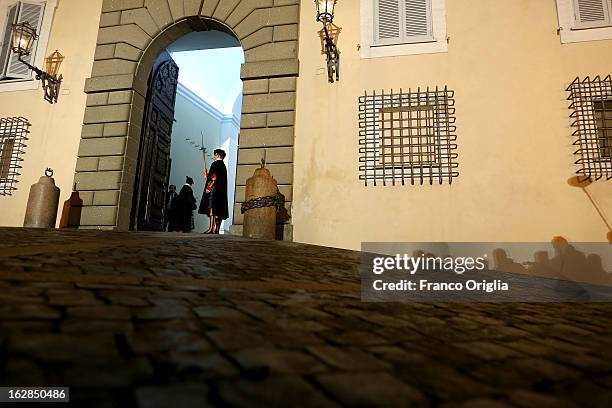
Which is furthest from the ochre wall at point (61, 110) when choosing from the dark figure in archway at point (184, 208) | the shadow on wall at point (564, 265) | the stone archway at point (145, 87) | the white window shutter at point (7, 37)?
the shadow on wall at point (564, 265)

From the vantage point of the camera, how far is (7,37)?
787 cm

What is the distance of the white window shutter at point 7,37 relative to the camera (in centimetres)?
766

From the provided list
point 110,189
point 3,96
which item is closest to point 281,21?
point 110,189

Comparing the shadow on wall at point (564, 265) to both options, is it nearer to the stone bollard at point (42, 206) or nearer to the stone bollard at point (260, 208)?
the stone bollard at point (260, 208)

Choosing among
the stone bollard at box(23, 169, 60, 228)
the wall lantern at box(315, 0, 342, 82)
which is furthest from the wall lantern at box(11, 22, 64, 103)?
the wall lantern at box(315, 0, 342, 82)

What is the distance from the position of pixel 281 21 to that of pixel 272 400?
6.98 m

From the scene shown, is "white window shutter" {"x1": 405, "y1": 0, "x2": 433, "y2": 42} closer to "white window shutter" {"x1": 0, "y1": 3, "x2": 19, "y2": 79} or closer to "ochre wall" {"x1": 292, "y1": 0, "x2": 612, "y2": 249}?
"ochre wall" {"x1": 292, "y1": 0, "x2": 612, "y2": 249}

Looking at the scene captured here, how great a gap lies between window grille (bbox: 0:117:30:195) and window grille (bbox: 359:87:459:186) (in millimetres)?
6044

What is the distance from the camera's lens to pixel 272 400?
Result: 655 mm

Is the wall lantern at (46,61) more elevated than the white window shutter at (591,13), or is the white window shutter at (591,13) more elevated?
the white window shutter at (591,13)

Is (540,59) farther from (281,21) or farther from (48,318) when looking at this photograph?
(48,318)

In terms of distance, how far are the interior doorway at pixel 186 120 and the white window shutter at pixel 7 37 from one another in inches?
115

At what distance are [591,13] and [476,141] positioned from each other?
8.64ft

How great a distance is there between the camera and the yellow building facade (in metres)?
5.54
